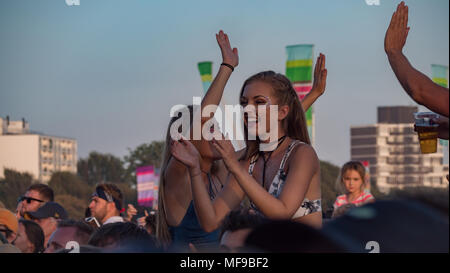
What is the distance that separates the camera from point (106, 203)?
7504mm

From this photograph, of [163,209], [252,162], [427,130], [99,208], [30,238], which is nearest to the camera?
[427,130]

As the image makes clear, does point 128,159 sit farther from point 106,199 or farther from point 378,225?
point 378,225

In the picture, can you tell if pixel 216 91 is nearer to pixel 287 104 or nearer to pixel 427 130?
pixel 287 104

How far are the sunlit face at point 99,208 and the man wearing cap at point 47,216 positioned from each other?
0.88 metres

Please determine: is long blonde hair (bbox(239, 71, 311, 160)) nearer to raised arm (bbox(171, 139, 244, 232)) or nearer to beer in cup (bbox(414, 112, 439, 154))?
raised arm (bbox(171, 139, 244, 232))

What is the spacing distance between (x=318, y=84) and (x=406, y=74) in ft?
5.15

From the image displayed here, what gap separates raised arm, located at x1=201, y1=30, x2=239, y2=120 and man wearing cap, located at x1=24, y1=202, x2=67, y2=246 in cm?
268

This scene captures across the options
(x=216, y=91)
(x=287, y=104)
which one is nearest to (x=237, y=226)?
(x=287, y=104)

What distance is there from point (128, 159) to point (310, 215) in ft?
311

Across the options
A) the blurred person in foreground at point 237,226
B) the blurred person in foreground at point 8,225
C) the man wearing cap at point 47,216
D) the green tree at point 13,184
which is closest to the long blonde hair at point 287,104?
the blurred person in foreground at point 237,226

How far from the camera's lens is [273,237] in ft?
6.09

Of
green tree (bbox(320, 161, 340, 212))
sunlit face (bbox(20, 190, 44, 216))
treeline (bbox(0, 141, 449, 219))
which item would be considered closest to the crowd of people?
sunlit face (bbox(20, 190, 44, 216))

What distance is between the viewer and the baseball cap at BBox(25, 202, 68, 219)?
6383 mm
